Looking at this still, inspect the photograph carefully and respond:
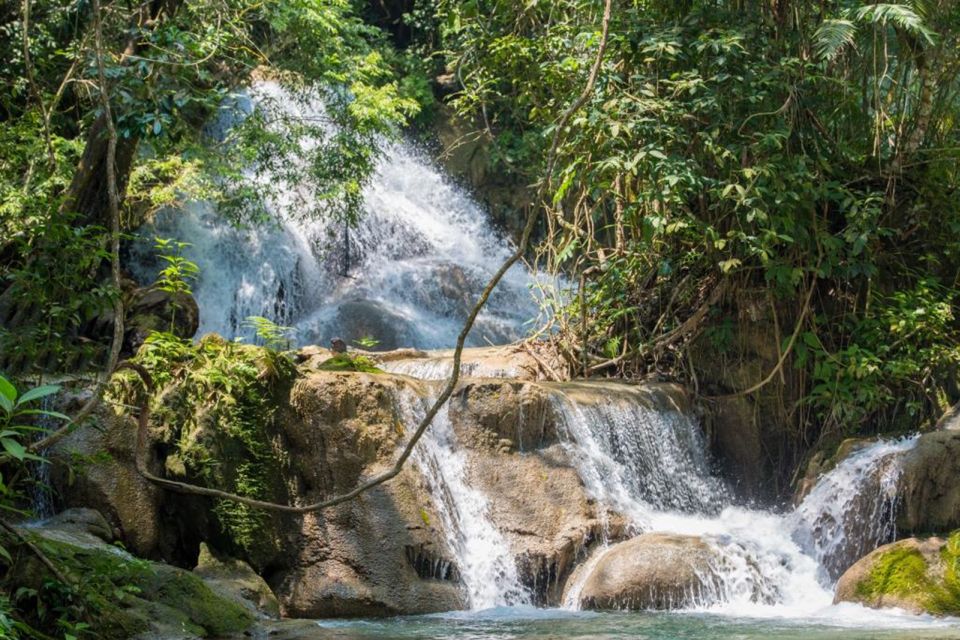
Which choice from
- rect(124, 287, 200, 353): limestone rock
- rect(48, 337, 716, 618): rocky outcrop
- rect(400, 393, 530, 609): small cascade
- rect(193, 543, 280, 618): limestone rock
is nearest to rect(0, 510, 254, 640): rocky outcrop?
rect(193, 543, 280, 618): limestone rock

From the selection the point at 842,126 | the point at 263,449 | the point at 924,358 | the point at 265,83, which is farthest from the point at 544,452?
the point at 265,83

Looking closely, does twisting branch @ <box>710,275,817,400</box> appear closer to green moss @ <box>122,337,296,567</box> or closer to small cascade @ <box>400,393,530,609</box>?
small cascade @ <box>400,393,530,609</box>

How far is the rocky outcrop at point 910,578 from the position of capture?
25.5 ft

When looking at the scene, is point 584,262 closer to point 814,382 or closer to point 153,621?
point 814,382

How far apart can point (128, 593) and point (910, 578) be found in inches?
203

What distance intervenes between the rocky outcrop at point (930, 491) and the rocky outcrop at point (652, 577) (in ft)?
6.33

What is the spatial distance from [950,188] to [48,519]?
8524 mm

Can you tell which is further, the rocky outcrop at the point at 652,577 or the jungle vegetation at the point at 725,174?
the jungle vegetation at the point at 725,174

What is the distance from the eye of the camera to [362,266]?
1620 centimetres

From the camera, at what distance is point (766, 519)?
34.0 ft

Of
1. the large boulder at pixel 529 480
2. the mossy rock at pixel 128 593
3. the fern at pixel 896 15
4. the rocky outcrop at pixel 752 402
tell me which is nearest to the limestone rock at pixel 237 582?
the mossy rock at pixel 128 593

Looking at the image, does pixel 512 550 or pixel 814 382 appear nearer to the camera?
pixel 512 550

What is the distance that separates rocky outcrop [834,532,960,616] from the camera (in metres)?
7.78

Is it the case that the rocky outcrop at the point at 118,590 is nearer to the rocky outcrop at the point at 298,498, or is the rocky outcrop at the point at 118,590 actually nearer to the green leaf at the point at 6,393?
the rocky outcrop at the point at 298,498
